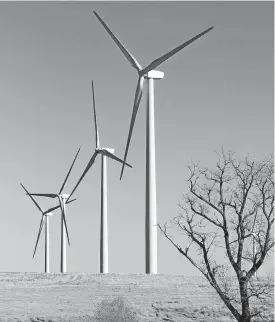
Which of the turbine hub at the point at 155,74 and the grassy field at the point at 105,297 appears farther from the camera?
the turbine hub at the point at 155,74

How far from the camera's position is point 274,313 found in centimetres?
4653

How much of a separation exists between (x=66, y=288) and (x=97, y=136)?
85.9ft

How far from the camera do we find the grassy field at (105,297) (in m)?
45.8

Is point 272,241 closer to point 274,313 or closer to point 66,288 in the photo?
point 274,313

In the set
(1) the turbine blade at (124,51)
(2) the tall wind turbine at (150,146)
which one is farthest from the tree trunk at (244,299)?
(1) the turbine blade at (124,51)

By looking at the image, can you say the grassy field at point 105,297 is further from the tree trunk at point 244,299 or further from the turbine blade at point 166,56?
the turbine blade at point 166,56

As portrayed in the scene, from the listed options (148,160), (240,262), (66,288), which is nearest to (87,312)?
(66,288)

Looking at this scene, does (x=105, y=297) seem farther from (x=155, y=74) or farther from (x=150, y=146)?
(x=155, y=74)

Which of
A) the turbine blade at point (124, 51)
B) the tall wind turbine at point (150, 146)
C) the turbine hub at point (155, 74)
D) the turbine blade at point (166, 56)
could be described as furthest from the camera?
the turbine hub at point (155, 74)

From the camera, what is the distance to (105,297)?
4978cm

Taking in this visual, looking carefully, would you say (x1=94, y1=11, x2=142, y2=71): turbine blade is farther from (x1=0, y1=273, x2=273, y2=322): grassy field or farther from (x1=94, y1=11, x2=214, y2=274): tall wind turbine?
(x1=0, y1=273, x2=273, y2=322): grassy field

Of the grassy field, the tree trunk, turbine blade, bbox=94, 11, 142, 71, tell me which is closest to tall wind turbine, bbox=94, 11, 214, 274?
turbine blade, bbox=94, 11, 142, 71

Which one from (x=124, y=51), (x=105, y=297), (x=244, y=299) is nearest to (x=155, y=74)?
(x=124, y=51)

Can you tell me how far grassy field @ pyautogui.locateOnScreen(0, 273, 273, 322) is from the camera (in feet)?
150
